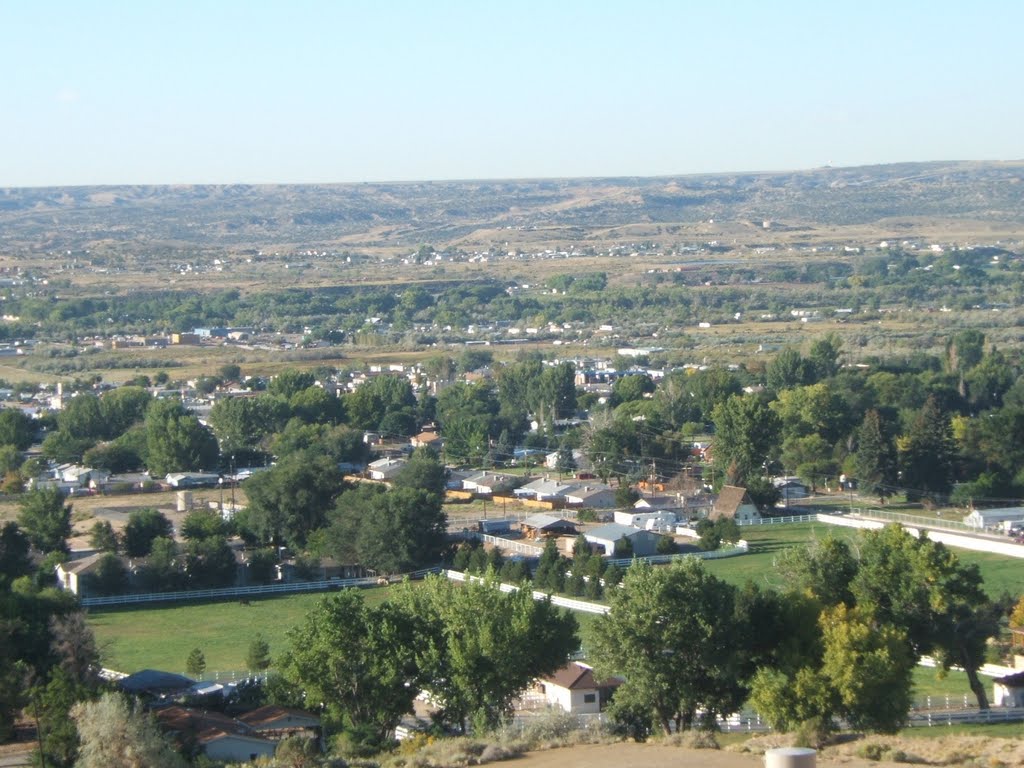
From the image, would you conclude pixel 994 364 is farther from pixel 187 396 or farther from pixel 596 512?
pixel 187 396

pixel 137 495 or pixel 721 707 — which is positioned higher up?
pixel 721 707

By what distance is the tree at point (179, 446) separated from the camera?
36438 mm

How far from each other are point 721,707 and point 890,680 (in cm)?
146

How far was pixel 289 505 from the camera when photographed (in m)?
27.9

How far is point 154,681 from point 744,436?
17.5 metres

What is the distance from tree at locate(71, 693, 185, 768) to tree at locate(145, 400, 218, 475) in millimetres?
23273

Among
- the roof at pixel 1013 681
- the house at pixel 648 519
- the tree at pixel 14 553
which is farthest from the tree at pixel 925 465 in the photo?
the tree at pixel 14 553

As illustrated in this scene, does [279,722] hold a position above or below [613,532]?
above

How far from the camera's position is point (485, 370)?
54344 mm

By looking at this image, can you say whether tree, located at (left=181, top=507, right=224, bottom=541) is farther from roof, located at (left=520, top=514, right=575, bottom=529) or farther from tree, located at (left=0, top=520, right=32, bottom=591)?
roof, located at (left=520, top=514, right=575, bottom=529)

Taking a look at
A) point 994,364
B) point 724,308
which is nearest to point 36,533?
point 994,364

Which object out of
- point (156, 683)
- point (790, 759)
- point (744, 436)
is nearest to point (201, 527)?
point (156, 683)

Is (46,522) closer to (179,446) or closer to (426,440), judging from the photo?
(179,446)

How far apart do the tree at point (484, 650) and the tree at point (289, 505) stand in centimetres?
1205
